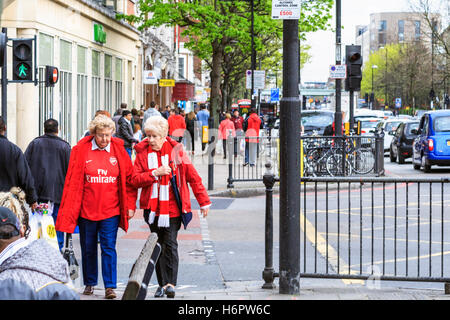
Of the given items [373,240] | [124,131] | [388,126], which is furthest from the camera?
[388,126]

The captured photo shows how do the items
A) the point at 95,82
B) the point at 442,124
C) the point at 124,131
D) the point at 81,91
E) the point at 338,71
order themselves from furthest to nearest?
the point at 95,82
the point at 81,91
the point at 442,124
the point at 338,71
the point at 124,131

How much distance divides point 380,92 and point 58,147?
4505 inches

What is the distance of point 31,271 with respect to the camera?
3324 millimetres

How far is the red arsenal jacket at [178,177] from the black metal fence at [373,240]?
68 centimetres

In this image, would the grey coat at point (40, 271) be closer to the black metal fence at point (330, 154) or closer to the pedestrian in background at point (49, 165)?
the pedestrian in background at point (49, 165)

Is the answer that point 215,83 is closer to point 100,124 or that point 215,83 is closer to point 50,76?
point 50,76

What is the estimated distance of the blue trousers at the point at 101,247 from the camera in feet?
25.9

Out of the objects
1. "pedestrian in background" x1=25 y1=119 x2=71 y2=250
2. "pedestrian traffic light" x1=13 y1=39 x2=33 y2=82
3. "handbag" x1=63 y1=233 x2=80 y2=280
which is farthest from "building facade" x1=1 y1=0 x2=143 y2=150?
"handbag" x1=63 y1=233 x2=80 y2=280

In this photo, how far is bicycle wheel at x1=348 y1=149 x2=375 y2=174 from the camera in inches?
826

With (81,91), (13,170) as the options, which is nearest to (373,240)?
(13,170)

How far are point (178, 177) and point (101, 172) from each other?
0.71 m

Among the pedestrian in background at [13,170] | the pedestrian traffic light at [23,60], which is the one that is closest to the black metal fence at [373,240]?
the pedestrian in background at [13,170]

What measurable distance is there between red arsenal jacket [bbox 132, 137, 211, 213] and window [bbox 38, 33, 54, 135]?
14.7m

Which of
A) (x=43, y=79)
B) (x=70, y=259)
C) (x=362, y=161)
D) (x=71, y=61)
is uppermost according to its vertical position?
(x=71, y=61)
